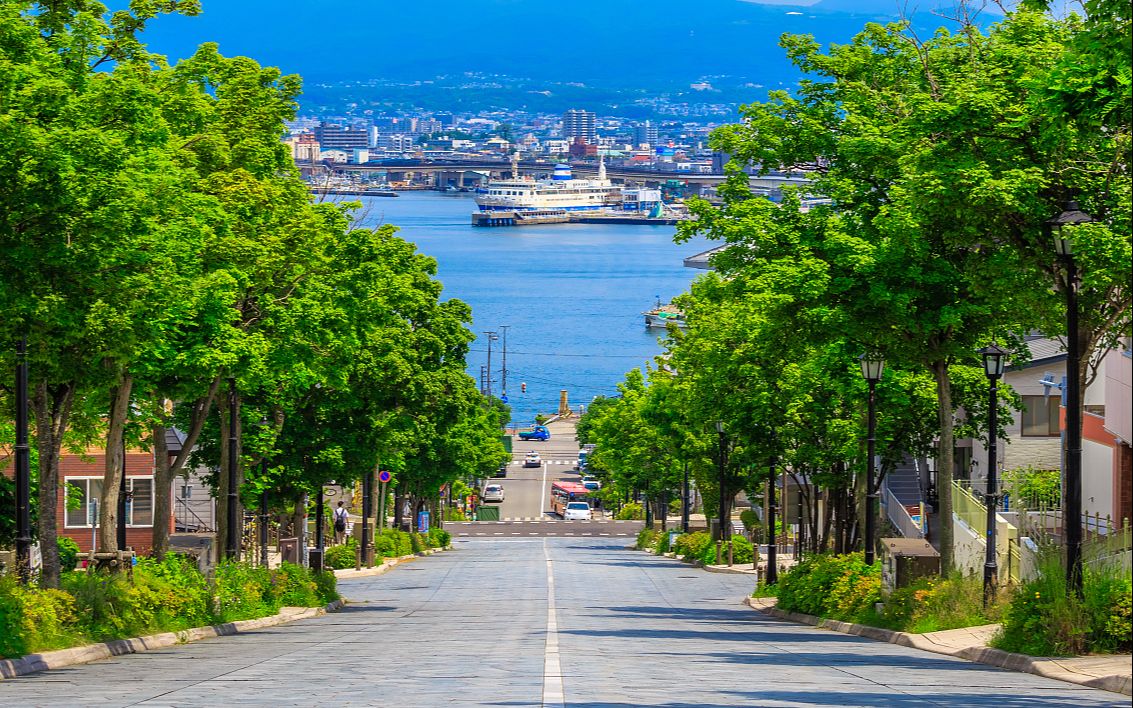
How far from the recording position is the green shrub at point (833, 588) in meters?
31.3

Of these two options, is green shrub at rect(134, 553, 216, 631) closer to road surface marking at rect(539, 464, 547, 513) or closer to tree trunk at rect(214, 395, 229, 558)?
tree trunk at rect(214, 395, 229, 558)

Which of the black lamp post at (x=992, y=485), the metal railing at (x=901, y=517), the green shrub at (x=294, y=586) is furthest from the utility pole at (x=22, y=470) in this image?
the metal railing at (x=901, y=517)

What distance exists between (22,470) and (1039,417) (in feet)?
155

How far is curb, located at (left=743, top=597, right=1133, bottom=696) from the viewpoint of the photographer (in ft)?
55.4

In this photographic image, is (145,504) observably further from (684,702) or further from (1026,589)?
(684,702)

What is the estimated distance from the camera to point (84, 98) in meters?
23.9

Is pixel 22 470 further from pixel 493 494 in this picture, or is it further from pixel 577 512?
pixel 493 494

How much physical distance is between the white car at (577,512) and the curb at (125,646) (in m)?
86.5

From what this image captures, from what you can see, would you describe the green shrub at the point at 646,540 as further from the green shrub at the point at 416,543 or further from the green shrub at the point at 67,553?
the green shrub at the point at 67,553

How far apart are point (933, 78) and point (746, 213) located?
4952 millimetres

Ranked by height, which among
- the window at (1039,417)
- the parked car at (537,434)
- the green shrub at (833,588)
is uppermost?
the parked car at (537,434)

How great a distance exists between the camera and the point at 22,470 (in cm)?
2302

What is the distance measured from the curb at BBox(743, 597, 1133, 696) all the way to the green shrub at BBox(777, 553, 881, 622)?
0.44 meters

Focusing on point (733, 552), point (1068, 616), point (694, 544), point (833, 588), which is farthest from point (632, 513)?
point (1068, 616)
